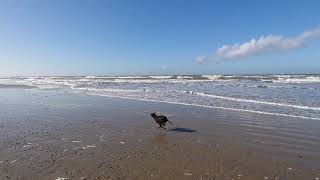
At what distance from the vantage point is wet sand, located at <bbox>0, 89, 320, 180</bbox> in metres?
6.34

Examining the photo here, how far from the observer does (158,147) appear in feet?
27.5

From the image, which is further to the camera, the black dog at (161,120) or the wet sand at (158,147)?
the black dog at (161,120)

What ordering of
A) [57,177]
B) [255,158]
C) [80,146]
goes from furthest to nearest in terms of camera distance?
[80,146], [255,158], [57,177]

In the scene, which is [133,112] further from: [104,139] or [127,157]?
[127,157]

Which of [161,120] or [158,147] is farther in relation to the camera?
[161,120]

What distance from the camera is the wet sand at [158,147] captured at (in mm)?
6344

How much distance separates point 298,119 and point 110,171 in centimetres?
881

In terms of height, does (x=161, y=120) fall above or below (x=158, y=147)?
above

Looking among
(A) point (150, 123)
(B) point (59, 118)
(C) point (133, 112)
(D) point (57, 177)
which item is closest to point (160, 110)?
(C) point (133, 112)

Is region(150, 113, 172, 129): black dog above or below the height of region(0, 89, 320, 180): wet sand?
above

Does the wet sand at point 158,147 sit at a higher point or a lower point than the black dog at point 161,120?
lower

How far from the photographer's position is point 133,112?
14781mm

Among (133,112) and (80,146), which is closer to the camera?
(80,146)

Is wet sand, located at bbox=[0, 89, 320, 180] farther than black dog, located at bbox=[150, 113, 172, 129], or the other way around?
black dog, located at bbox=[150, 113, 172, 129]
